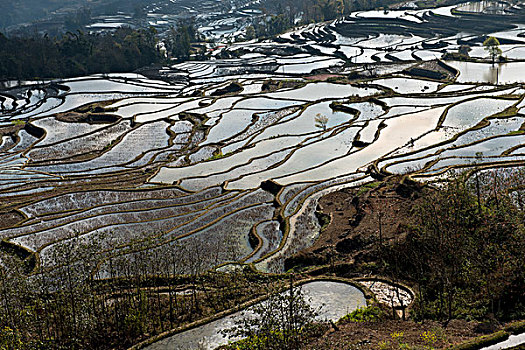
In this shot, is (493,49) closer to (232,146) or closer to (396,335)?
(232,146)

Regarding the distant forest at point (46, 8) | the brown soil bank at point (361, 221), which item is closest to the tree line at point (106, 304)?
the brown soil bank at point (361, 221)

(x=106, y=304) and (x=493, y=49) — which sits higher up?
(x=493, y=49)

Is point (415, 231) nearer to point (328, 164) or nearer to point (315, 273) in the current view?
point (315, 273)

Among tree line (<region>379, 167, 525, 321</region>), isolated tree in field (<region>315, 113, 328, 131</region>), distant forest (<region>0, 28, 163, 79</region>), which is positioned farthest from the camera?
distant forest (<region>0, 28, 163, 79</region>)

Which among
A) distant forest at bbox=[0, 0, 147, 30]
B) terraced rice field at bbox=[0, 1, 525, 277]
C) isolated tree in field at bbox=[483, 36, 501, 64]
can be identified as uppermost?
distant forest at bbox=[0, 0, 147, 30]

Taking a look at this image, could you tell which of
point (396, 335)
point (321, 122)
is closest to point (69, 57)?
point (321, 122)

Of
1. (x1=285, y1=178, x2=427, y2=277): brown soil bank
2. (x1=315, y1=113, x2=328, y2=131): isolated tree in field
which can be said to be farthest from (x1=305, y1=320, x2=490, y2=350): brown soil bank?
(x1=315, y1=113, x2=328, y2=131): isolated tree in field

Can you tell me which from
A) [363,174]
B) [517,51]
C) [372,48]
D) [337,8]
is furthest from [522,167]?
[337,8]

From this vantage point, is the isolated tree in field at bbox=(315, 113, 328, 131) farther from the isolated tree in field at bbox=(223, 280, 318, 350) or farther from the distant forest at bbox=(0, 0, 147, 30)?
the distant forest at bbox=(0, 0, 147, 30)

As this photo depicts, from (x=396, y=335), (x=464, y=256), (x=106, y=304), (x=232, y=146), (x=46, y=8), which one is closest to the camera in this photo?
(x=396, y=335)

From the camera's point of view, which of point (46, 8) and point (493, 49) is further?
point (46, 8)
